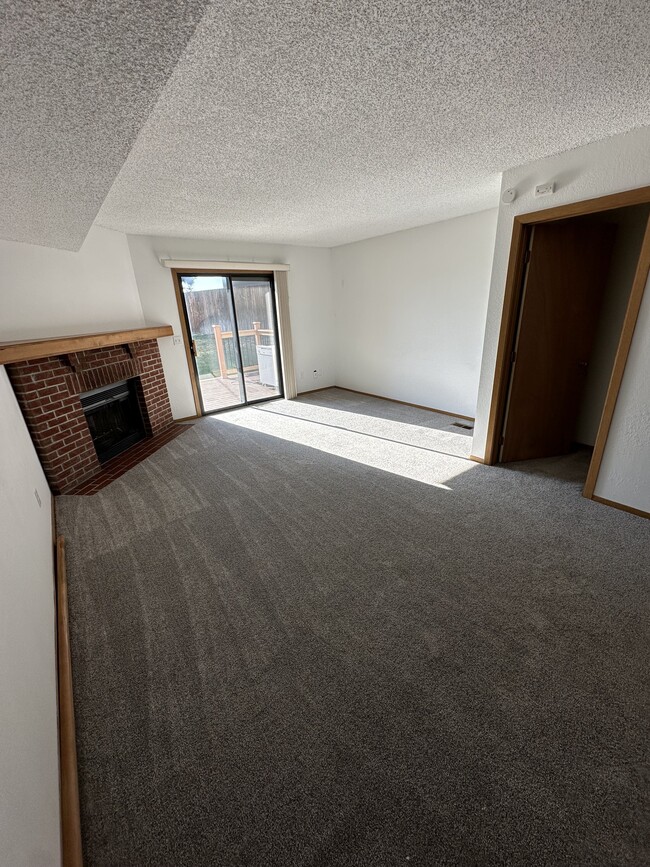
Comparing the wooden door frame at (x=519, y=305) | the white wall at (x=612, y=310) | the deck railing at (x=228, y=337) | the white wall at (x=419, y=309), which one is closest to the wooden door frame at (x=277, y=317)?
the deck railing at (x=228, y=337)

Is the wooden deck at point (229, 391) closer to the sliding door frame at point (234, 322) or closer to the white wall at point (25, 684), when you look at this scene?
the sliding door frame at point (234, 322)

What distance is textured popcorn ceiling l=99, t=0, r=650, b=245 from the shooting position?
3.55 ft

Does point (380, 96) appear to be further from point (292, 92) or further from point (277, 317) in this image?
point (277, 317)

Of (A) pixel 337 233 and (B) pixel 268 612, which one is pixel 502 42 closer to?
(B) pixel 268 612

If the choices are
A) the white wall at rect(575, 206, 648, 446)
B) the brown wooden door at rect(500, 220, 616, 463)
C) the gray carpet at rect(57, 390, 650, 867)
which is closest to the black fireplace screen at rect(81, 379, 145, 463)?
the gray carpet at rect(57, 390, 650, 867)

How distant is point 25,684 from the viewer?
1065mm

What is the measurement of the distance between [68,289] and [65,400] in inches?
43.1

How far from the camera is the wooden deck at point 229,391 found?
17.1 feet

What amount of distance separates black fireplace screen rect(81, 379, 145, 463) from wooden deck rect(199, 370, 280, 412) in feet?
3.58

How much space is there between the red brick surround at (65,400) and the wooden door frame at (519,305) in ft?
12.4

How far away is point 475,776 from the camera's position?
1.11 m

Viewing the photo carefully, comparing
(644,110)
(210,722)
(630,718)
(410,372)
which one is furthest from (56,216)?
(410,372)

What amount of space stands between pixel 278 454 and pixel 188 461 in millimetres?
920

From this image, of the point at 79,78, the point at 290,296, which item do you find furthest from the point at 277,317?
the point at 79,78
